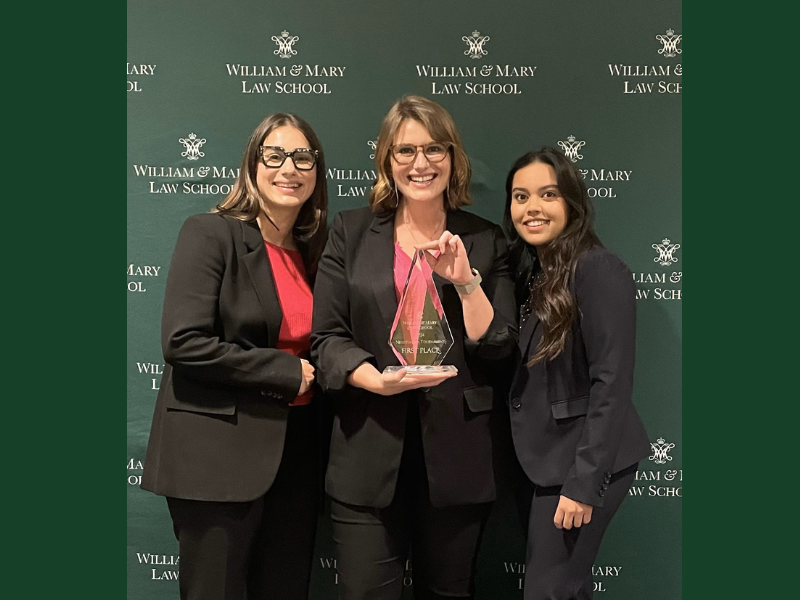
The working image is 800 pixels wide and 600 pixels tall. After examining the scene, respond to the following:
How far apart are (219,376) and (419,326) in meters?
0.73

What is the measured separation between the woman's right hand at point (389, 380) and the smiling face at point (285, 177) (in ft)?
2.36

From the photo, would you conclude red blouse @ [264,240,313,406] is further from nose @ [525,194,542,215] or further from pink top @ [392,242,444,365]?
nose @ [525,194,542,215]

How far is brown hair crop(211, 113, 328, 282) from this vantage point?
2.54 metres

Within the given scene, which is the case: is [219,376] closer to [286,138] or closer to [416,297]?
[416,297]

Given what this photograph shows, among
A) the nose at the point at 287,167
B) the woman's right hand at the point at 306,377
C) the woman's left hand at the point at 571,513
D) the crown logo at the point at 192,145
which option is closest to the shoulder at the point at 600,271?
the woman's left hand at the point at 571,513

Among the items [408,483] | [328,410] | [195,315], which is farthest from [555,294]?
[195,315]

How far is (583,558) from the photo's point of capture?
2.27 meters

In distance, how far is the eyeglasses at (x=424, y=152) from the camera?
2.40 m

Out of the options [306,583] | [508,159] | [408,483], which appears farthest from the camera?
[508,159]

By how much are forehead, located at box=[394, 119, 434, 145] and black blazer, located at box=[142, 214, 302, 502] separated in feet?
2.29

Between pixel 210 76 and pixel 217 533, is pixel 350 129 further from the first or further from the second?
pixel 217 533

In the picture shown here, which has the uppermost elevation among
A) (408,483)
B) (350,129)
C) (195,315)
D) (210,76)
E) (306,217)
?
(210,76)

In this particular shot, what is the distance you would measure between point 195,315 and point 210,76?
1.37 m

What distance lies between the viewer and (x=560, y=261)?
2.37m
